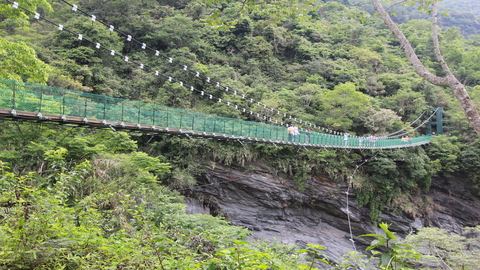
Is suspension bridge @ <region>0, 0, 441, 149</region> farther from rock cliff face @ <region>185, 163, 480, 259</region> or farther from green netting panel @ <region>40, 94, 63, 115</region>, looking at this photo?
rock cliff face @ <region>185, 163, 480, 259</region>

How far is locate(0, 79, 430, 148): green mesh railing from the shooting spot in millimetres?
4633

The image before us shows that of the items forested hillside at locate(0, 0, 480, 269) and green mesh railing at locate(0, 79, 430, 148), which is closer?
green mesh railing at locate(0, 79, 430, 148)

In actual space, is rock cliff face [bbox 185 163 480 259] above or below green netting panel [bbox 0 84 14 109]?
below

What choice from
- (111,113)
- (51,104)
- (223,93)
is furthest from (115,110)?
(223,93)

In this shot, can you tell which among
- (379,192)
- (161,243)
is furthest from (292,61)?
(161,243)

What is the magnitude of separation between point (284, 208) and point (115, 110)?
8.74 meters

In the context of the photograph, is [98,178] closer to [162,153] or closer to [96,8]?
[162,153]

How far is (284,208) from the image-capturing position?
12273 millimetres

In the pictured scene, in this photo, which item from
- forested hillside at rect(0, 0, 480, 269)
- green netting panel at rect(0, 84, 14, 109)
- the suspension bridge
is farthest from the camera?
forested hillside at rect(0, 0, 480, 269)

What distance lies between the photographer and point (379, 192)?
1383 centimetres

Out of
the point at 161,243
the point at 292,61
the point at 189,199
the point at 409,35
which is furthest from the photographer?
the point at 409,35

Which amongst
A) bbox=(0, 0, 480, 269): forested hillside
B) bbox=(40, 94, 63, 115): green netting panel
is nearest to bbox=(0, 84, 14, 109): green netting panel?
bbox=(40, 94, 63, 115): green netting panel

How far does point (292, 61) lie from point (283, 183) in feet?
33.6

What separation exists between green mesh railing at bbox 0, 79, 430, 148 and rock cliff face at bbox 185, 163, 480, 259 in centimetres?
305
